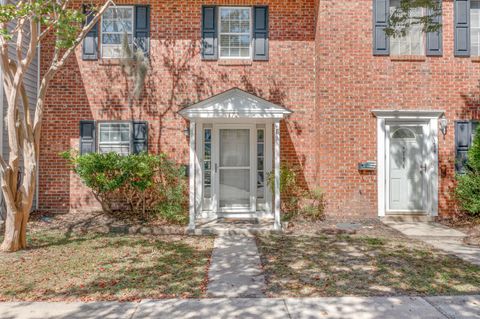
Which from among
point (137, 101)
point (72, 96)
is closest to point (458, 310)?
point (137, 101)

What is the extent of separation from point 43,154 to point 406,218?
896cm

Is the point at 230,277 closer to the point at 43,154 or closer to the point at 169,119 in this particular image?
the point at 169,119

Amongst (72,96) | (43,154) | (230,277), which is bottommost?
(230,277)

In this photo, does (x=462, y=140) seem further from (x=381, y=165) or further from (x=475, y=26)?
(x=475, y=26)

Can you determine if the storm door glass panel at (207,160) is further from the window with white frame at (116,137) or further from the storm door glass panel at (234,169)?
the window with white frame at (116,137)

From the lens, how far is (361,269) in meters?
4.95

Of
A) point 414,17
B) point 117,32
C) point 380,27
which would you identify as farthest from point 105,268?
point 414,17

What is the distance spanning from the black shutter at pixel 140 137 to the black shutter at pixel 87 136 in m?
0.99

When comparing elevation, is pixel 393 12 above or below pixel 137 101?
above

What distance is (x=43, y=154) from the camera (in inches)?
341

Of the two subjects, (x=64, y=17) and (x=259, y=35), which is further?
(x=259, y=35)

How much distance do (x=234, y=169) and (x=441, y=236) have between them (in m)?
4.65

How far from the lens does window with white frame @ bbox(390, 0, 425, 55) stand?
842 centimetres

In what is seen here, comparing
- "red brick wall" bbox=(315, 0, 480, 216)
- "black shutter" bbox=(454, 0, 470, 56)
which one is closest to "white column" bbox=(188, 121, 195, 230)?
"red brick wall" bbox=(315, 0, 480, 216)
